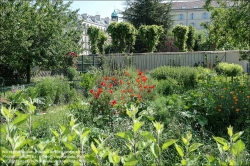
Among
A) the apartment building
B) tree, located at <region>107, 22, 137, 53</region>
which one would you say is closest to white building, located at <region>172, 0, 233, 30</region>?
the apartment building

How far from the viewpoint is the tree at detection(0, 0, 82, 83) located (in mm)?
10703

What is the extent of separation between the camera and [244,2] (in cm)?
761

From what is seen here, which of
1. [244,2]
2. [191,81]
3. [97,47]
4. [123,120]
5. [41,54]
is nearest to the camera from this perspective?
[123,120]

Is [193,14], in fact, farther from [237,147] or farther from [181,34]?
[237,147]

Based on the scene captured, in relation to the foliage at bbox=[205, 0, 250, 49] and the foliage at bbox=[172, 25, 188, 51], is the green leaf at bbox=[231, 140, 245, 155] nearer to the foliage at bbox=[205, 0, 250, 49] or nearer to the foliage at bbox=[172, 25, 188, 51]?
the foliage at bbox=[205, 0, 250, 49]

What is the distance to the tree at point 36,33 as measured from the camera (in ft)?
35.1

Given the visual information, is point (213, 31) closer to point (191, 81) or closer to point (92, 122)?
point (191, 81)

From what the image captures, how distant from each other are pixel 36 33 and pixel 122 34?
1218cm

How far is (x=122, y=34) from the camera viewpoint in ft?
77.6

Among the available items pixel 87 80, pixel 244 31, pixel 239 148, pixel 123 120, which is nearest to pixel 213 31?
pixel 244 31

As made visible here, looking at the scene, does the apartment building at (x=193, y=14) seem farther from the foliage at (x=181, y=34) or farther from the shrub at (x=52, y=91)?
the shrub at (x=52, y=91)

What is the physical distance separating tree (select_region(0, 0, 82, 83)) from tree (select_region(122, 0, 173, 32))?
50.6ft

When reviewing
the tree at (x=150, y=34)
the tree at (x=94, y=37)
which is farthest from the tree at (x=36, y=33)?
the tree at (x=94, y=37)

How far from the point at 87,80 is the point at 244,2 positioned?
5405 mm
